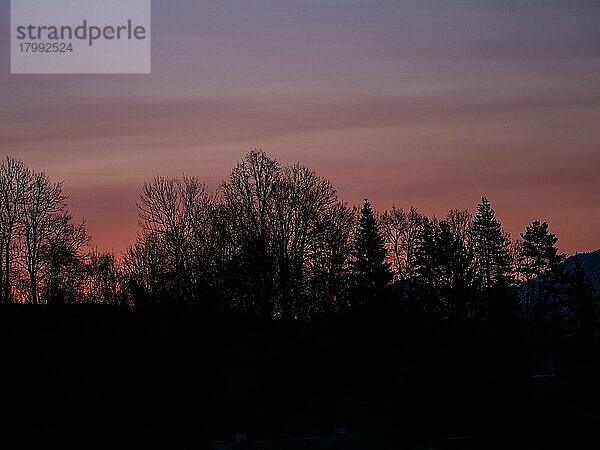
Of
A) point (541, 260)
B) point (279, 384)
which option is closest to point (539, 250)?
point (541, 260)

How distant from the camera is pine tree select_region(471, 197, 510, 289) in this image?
86312 millimetres

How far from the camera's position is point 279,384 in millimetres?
49969

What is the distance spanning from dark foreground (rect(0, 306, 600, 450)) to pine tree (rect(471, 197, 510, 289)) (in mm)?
27098

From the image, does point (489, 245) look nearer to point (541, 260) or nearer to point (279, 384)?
point (541, 260)

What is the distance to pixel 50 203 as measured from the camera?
64875 millimetres

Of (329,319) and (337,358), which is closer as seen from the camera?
(337,358)

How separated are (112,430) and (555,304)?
52495mm

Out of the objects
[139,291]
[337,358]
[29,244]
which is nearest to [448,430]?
[337,358]

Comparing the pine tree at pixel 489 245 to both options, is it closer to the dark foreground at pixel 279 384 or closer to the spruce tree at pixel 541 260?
the spruce tree at pixel 541 260

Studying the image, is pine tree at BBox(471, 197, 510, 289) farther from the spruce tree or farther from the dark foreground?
the dark foreground

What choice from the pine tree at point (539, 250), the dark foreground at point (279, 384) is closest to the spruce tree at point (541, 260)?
the pine tree at point (539, 250)

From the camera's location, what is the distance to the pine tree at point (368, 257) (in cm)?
6750

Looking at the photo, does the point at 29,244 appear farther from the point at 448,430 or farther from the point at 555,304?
the point at 555,304

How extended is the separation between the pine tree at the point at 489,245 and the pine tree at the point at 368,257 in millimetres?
16667
